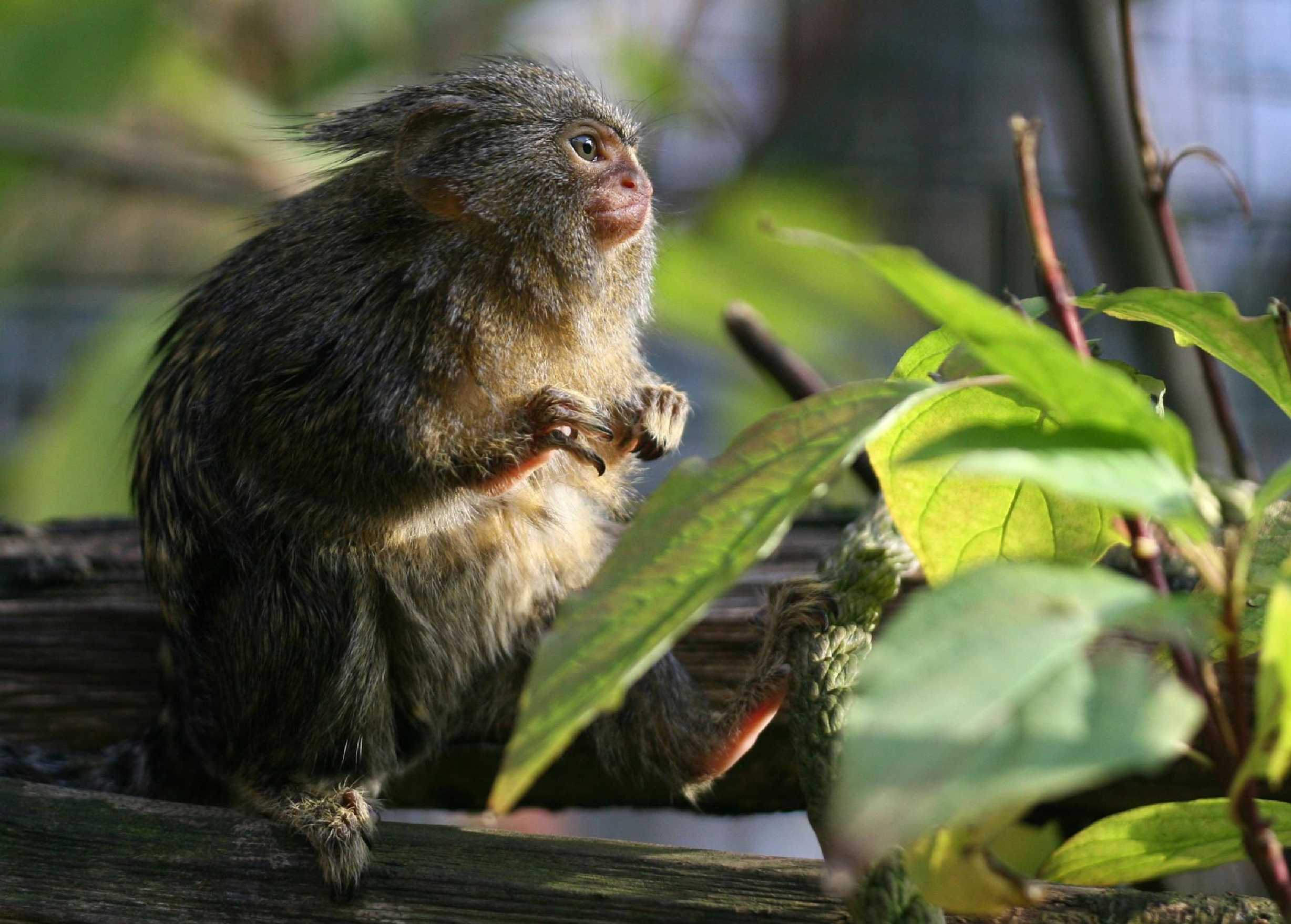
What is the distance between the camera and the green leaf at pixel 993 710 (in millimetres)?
719

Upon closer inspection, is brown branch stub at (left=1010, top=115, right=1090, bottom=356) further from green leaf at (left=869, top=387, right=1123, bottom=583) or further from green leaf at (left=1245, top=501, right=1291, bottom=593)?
green leaf at (left=1245, top=501, right=1291, bottom=593)

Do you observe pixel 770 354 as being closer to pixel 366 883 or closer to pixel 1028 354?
pixel 366 883

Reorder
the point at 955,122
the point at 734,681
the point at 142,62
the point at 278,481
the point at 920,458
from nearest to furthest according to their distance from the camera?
the point at 920,458, the point at 278,481, the point at 734,681, the point at 142,62, the point at 955,122

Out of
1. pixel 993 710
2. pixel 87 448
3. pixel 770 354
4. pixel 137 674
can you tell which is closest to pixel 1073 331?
pixel 993 710

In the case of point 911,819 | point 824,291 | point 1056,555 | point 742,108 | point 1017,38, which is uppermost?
point 911,819

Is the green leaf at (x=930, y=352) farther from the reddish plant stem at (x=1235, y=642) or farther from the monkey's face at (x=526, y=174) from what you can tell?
the monkey's face at (x=526, y=174)

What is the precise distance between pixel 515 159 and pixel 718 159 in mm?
4207

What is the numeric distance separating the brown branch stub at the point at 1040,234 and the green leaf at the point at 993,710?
0.38 meters

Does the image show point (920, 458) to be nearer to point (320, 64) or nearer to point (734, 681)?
point (734, 681)

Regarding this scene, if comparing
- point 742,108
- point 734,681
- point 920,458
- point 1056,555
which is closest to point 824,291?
point 742,108

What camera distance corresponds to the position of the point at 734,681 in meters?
2.46

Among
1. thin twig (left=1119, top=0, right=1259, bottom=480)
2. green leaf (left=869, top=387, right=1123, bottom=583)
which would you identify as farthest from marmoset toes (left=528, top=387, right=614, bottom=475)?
thin twig (left=1119, top=0, right=1259, bottom=480)

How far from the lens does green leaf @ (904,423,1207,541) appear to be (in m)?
0.83

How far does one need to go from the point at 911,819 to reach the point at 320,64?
17.9ft
